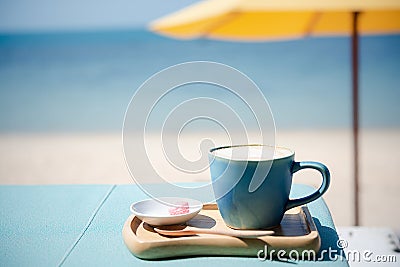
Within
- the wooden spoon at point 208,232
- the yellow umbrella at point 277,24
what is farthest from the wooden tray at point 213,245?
the yellow umbrella at point 277,24

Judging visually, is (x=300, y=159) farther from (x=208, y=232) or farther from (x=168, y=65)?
(x=168, y=65)

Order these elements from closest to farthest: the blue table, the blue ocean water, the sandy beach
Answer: the blue table → the sandy beach → the blue ocean water

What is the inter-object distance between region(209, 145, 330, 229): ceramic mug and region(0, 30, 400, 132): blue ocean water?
363cm

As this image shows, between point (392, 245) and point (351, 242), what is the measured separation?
84 mm

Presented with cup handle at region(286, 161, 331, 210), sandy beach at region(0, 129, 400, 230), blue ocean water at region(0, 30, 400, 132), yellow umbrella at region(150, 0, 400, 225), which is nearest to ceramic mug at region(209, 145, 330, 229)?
cup handle at region(286, 161, 331, 210)

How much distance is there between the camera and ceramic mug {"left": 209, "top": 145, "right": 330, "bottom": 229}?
22.8 inches

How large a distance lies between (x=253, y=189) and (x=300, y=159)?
102 inches

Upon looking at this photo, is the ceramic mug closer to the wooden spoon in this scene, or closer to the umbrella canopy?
the wooden spoon

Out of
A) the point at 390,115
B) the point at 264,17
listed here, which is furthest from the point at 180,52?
the point at 264,17

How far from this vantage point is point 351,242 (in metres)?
1.18

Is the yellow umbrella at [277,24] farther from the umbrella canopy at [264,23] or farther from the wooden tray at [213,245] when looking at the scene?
the wooden tray at [213,245]

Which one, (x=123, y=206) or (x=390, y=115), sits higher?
(x=123, y=206)

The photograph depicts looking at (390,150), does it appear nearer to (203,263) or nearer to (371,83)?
(203,263)

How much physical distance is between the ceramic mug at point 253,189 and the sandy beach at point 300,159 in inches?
61.8
